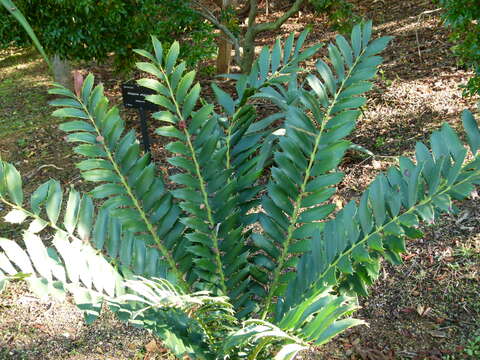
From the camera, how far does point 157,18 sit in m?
3.99

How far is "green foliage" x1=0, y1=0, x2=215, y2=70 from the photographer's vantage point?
3766 mm

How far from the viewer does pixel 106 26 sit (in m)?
4.00

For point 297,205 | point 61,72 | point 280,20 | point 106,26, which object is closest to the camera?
point 297,205

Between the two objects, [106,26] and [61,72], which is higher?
[106,26]

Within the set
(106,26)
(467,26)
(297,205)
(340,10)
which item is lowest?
(297,205)

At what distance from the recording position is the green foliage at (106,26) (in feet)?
12.4

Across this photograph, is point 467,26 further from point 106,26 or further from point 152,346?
point 106,26

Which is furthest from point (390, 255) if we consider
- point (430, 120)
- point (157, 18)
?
point (157, 18)

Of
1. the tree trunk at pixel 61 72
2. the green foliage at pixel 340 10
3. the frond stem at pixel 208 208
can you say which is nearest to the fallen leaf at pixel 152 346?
the frond stem at pixel 208 208

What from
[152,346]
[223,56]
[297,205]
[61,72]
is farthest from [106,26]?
[297,205]

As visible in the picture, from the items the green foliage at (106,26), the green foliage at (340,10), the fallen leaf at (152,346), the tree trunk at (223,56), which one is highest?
the green foliage at (106,26)

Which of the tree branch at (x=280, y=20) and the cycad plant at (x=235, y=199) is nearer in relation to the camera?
the cycad plant at (x=235, y=199)

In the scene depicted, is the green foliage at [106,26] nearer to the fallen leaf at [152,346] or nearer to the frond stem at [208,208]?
the frond stem at [208,208]

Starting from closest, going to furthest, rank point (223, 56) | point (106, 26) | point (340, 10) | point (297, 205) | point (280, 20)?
point (297, 205)
point (340, 10)
point (106, 26)
point (280, 20)
point (223, 56)
